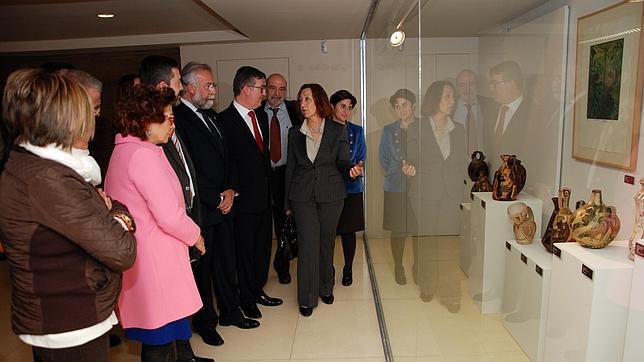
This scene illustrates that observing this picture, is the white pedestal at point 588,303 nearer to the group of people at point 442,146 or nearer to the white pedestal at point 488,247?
the white pedestal at point 488,247

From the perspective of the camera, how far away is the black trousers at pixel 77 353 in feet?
4.98

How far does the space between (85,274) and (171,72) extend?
49.5 inches

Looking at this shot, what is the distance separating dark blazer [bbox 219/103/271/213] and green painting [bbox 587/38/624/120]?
2.57 metres

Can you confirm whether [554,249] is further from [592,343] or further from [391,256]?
[391,256]

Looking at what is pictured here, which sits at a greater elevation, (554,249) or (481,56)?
(481,56)

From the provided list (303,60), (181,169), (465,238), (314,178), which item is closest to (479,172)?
(465,238)

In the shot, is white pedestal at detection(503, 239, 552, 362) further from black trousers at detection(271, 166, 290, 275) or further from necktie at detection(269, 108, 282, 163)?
necktie at detection(269, 108, 282, 163)

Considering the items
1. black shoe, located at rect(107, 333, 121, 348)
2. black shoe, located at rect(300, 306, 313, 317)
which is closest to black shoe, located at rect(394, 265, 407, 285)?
black shoe, located at rect(300, 306, 313, 317)

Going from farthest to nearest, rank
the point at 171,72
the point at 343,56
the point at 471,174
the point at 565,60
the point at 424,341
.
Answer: the point at 343,56 → the point at 171,72 → the point at 424,341 → the point at 471,174 → the point at 565,60

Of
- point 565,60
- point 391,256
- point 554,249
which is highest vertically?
point 565,60

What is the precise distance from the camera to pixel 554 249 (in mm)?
1080

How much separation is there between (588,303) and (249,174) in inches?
103

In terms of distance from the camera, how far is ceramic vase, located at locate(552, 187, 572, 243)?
38.8 inches

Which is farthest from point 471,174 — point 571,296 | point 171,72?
point 171,72
